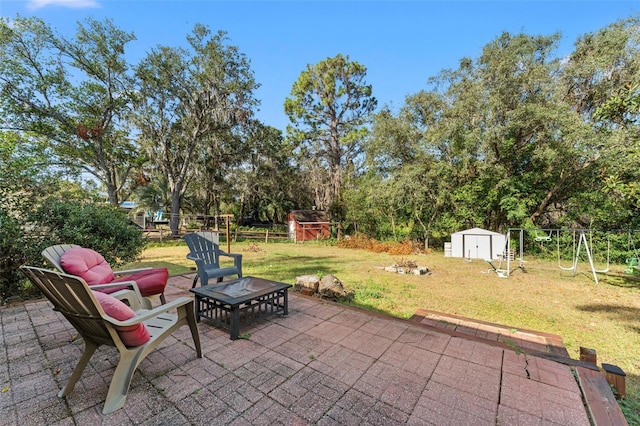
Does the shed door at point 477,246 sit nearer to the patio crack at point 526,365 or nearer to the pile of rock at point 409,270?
the pile of rock at point 409,270

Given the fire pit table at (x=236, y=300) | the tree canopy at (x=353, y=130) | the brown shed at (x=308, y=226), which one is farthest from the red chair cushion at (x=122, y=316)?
the brown shed at (x=308, y=226)

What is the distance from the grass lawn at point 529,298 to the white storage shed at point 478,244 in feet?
4.52

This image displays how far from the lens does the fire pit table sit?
8.30 ft

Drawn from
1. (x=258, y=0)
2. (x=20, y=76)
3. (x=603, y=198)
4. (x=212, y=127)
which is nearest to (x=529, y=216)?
(x=603, y=198)

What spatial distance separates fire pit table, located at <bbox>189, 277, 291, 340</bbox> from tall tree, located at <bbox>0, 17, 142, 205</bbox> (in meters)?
14.1

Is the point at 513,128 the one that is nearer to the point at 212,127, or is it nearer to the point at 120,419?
the point at 120,419

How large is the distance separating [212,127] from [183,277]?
460 inches

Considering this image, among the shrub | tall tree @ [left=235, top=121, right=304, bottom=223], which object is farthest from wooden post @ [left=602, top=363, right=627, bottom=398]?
tall tree @ [left=235, top=121, right=304, bottom=223]

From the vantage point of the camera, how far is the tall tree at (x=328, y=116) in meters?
17.4

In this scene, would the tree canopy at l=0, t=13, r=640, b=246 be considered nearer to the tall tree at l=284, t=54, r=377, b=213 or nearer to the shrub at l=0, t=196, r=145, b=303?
the tall tree at l=284, t=54, r=377, b=213

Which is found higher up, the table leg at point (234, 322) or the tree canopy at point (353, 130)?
the tree canopy at point (353, 130)

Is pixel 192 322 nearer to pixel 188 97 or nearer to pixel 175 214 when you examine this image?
pixel 175 214

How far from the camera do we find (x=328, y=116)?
18.0 metres

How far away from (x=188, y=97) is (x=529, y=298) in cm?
1608
